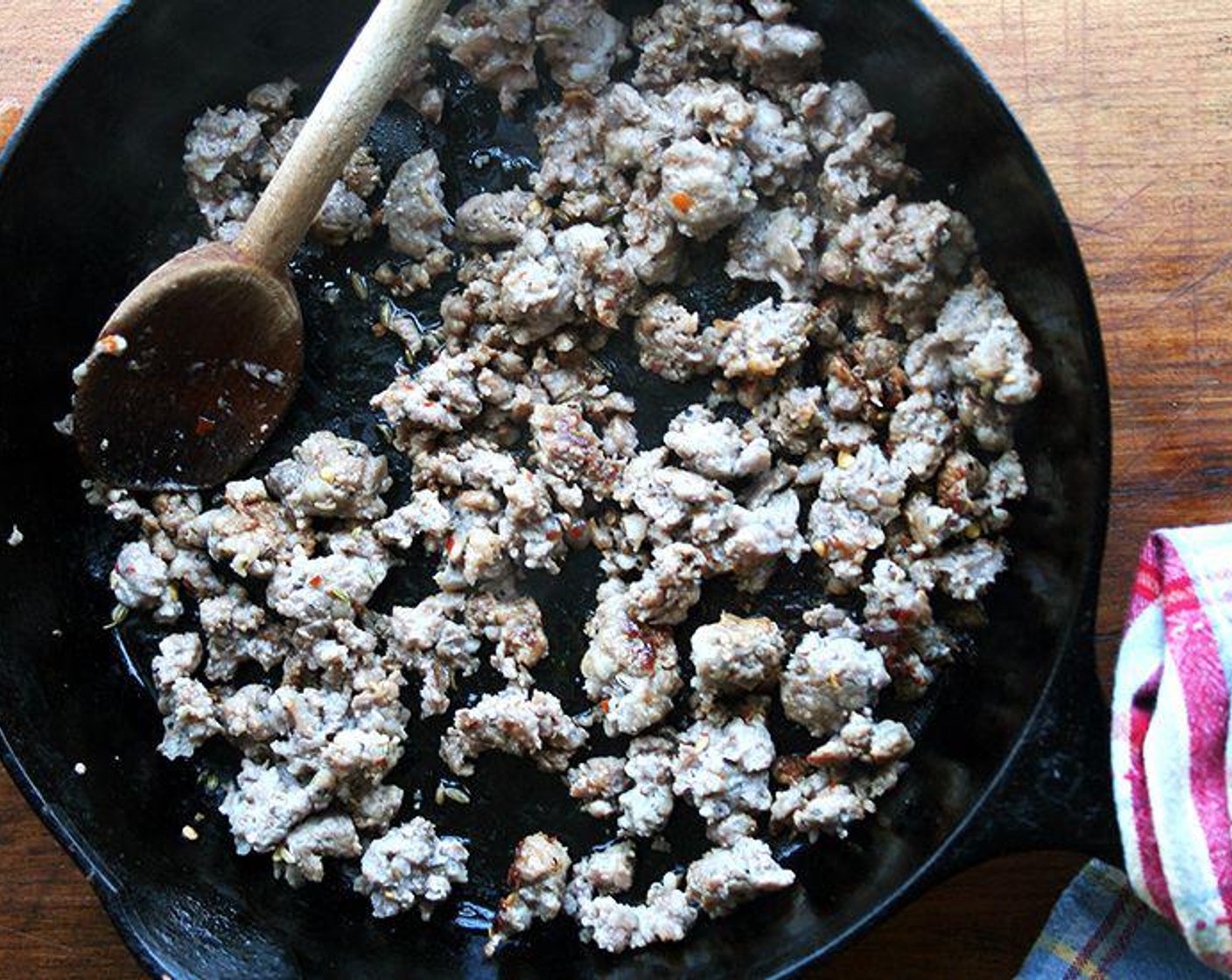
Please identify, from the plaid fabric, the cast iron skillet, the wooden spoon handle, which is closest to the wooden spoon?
the wooden spoon handle

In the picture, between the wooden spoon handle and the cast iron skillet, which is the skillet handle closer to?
the cast iron skillet

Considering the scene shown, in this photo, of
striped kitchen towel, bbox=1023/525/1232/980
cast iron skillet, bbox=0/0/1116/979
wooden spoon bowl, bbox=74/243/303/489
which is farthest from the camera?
wooden spoon bowl, bbox=74/243/303/489

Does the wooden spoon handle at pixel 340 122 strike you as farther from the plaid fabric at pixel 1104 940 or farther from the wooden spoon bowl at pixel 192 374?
the plaid fabric at pixel 1104 940

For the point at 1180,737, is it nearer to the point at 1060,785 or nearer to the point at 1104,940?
the point at 1060,785

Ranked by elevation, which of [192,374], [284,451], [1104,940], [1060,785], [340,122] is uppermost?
[340,122]

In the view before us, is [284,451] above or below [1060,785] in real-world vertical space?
above

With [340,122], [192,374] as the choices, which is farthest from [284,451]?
[340,122]
